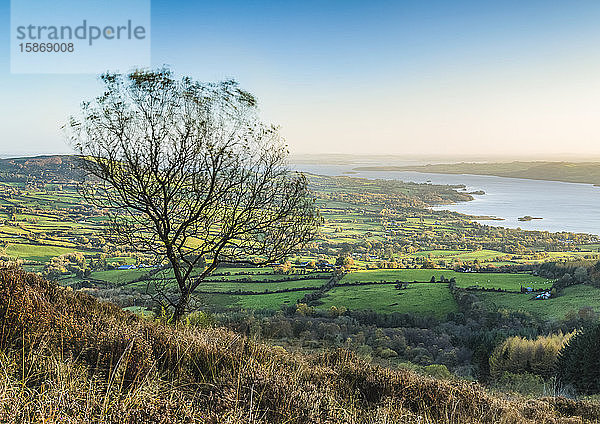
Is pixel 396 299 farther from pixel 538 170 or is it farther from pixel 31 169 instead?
pixel 538 170

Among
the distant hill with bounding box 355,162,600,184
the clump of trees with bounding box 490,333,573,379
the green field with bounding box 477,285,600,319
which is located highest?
the distant hill with bounding box 355,162,600,184

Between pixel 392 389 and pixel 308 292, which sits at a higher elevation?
pixel 392 389

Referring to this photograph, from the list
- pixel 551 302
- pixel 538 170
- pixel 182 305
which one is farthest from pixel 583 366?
pixel 538 170

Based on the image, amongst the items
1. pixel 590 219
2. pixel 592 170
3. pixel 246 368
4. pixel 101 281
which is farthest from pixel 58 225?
pixel 592 170

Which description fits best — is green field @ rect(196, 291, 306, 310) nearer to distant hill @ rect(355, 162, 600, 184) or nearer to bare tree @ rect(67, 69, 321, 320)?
bare tree @ rect(67, 69, 321, 320)

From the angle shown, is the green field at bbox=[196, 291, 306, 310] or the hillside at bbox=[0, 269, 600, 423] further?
the green field at bbox=[196, 291, 306, 310]

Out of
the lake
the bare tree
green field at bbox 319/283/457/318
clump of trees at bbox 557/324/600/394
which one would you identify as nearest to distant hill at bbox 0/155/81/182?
the lake

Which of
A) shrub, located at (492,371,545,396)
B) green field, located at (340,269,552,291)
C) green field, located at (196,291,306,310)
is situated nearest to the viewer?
shrub, located at (492,371,545,396)

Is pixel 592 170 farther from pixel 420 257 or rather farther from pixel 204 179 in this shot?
pixel 204 179
